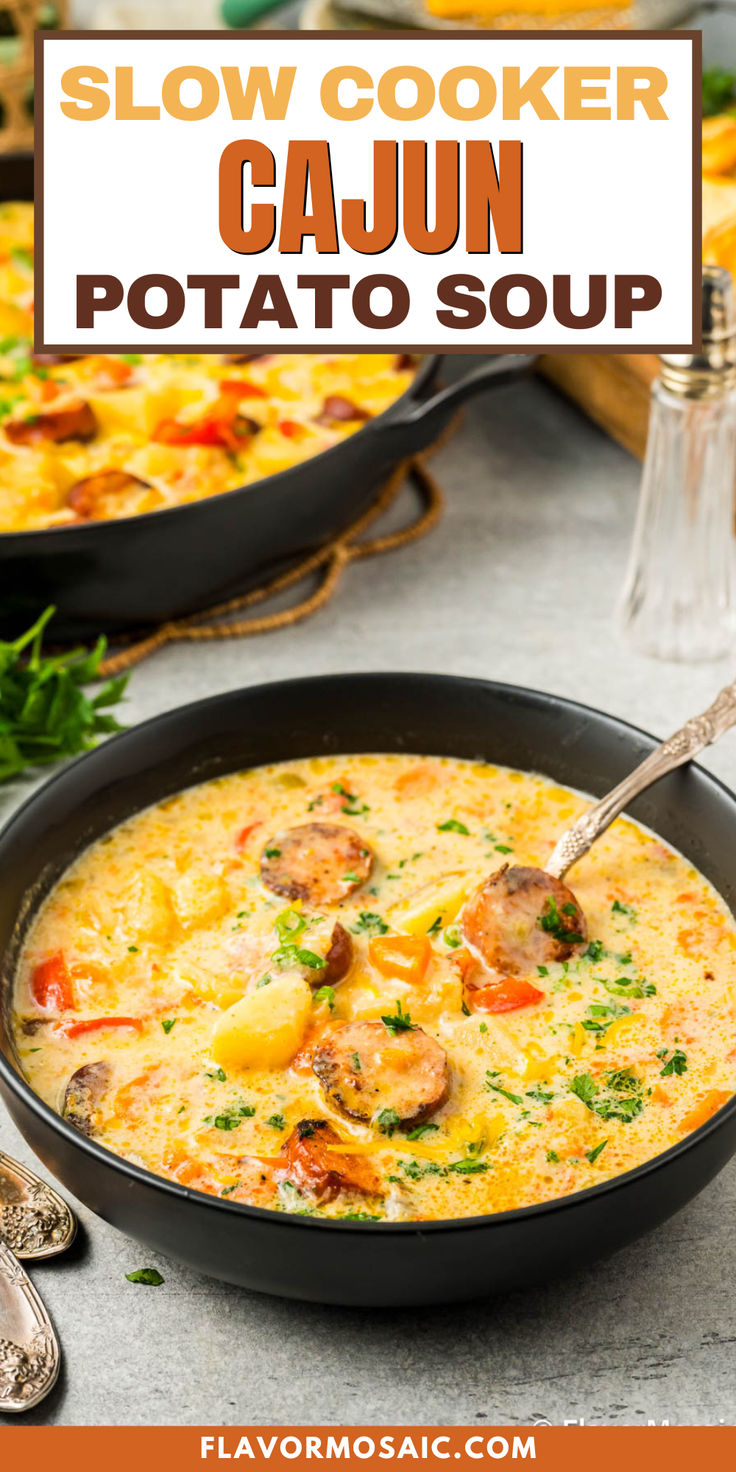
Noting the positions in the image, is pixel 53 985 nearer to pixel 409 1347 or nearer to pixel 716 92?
pixel 409 1347

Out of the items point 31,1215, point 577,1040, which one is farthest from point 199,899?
point 577,1040

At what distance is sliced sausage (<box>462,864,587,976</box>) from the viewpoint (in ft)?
7.96

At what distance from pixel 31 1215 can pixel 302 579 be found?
2.01 m

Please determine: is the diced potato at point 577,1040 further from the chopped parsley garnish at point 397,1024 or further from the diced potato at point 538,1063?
the chopped parsley garnish at point 397,1024

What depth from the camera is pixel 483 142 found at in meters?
3.04

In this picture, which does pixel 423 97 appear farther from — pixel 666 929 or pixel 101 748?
pixel 666 929

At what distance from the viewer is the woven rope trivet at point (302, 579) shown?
145 inches

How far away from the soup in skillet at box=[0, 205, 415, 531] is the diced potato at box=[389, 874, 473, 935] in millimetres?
1311

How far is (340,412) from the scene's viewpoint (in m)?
3.97

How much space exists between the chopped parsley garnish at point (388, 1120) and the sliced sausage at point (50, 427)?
7.57 ft

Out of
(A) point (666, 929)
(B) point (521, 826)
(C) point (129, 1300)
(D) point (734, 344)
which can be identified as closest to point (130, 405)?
(D) point (734, 344)

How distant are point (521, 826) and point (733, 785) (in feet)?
2.09

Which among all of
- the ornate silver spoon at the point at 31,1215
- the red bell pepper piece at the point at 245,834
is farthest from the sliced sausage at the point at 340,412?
the ornate silver spoon at the point at 31,1215
